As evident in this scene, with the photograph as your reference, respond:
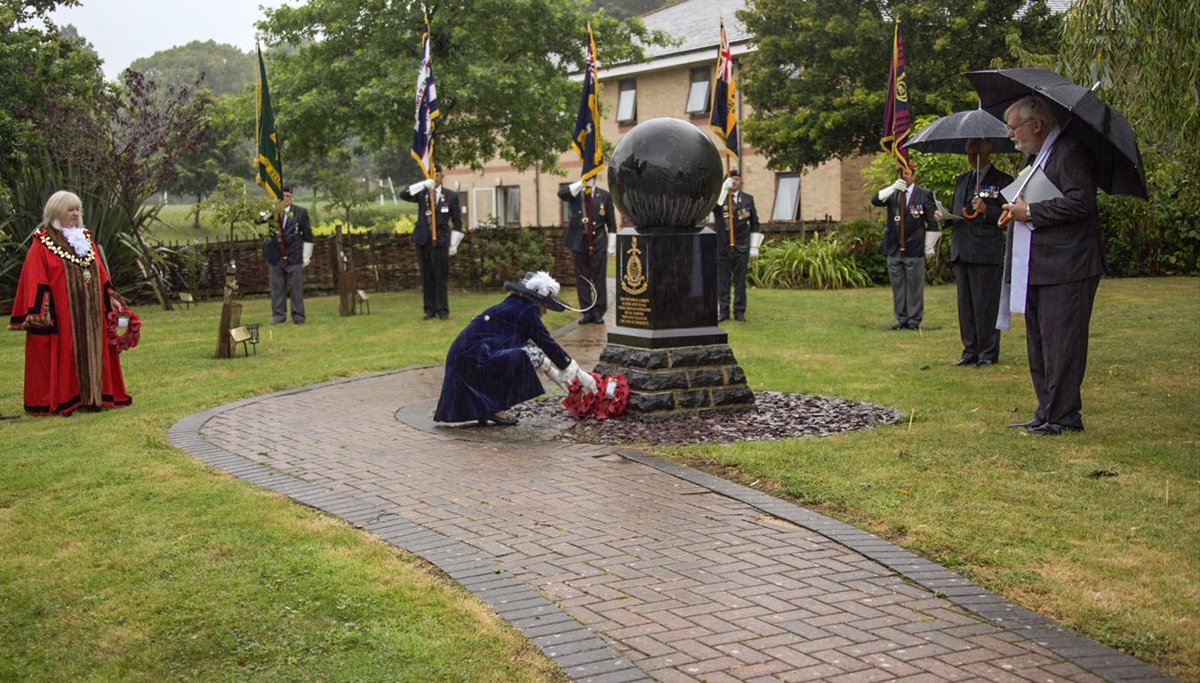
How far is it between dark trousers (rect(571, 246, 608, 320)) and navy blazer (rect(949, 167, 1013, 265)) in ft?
22.6

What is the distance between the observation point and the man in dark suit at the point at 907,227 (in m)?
15.3

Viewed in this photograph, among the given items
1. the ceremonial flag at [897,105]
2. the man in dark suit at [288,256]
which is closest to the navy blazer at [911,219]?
the ceremonial flag at [897,105]

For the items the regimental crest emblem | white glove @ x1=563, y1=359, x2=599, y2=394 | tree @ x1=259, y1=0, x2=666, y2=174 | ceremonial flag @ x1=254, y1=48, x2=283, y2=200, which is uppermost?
tree @ x1=259, y1=0, x2=666, y2=174

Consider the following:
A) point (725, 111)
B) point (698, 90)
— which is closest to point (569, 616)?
point (725, 111)

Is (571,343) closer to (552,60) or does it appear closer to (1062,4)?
(552,60)

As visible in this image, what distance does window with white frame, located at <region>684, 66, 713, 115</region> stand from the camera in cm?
4225

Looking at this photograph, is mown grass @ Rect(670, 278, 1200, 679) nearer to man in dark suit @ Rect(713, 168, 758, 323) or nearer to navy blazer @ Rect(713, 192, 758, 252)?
man in dark suit @ Rect(713, 168, 758, 323)

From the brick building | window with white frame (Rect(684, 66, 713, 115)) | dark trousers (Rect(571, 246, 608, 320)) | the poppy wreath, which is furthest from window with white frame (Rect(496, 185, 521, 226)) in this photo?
the poppy wreath

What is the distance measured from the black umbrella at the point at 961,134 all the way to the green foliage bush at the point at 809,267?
41.3ft

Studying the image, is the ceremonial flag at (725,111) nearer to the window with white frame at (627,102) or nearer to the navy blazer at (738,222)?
the navy blazer at (738,222)

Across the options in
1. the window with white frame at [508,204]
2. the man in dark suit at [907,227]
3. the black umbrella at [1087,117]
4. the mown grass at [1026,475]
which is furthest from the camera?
the window with white frame at [508,204]

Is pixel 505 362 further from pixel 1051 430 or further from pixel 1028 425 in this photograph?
pixel 1051 430

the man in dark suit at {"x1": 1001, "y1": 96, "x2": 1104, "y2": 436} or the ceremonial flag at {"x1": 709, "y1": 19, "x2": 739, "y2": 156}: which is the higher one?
the ceremonial flag at {"x1": 709, "y1": 19, "x2": 739, "y2": 156}

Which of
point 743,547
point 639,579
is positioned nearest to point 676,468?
point 743,547
